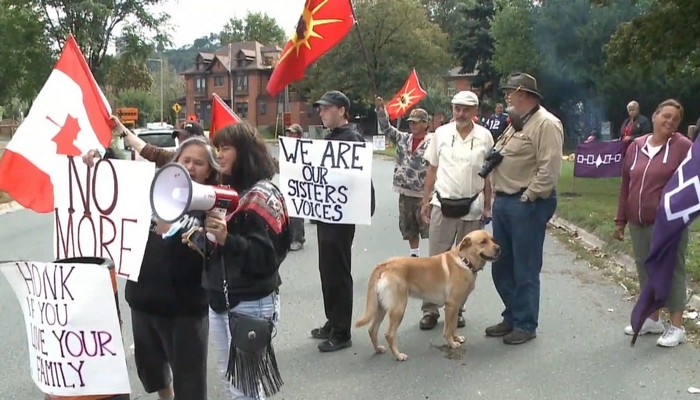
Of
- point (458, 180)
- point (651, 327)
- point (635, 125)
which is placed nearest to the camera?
point (651, 327)

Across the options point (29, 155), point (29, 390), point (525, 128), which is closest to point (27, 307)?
point (29, 155)

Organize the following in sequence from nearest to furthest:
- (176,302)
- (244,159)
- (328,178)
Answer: (244,159) → (176,302) → (328,178)

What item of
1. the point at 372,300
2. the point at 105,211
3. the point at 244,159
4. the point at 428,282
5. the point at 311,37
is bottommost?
the point at 372,300

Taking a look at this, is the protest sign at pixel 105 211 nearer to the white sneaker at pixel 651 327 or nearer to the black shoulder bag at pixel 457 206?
the black shoulder bag at pixel 457 206

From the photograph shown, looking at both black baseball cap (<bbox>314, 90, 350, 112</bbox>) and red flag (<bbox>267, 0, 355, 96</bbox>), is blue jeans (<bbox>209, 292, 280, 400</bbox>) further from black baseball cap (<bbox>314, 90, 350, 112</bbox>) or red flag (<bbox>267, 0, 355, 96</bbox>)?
red flag (<bbox>267, 0, 355, 96</bbox>)

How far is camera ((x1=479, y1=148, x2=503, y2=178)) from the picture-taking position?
5.87m

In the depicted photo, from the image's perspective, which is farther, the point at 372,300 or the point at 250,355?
the point at 372,300

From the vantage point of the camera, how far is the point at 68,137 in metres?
4.41

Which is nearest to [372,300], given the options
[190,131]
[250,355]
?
[250,355]

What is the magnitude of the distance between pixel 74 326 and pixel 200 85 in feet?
300

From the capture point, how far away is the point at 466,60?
173 feet

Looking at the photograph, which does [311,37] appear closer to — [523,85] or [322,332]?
[523,85]

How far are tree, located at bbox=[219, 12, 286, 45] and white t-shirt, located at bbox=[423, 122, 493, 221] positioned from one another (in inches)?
4020

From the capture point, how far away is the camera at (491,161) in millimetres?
5867
